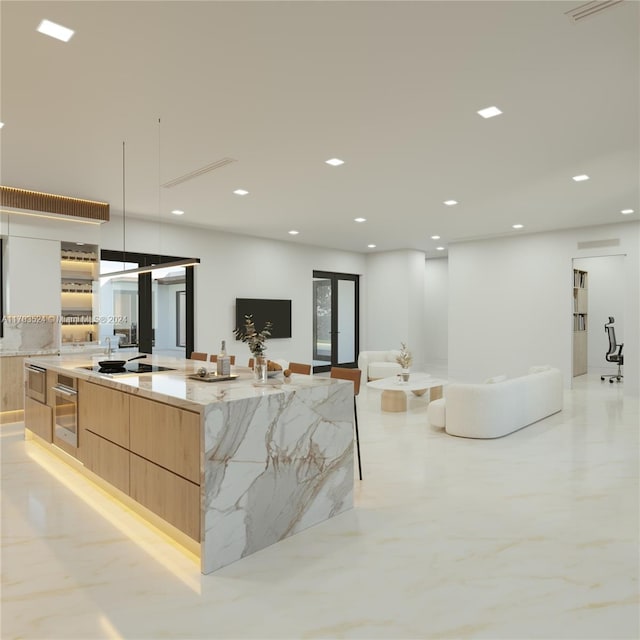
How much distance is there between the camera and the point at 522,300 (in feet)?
31.9

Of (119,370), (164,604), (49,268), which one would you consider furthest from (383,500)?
(49,268)

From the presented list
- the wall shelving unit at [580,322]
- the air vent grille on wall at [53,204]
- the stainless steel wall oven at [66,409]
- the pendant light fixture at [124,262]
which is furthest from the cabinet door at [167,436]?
the wall shelving unit at [580,322]

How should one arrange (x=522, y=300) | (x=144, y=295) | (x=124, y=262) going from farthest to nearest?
(x=522, y=300)
(x=144, y=295)
(x=124, y=262)

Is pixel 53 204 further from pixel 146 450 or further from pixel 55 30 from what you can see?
pixel 146 450

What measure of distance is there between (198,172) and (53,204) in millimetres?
2460

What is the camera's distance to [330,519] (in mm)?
3393

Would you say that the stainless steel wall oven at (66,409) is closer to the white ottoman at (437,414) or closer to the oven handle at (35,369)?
the oven handle at (35,369)

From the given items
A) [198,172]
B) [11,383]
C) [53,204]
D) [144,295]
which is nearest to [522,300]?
[198,172]

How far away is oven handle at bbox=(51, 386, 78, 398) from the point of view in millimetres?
4195

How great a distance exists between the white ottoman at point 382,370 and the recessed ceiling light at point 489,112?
633cm

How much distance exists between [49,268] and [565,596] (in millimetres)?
6693

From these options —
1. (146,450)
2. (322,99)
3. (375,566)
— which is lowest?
(375,566)

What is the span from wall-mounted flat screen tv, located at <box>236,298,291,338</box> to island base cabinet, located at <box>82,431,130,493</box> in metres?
5.51

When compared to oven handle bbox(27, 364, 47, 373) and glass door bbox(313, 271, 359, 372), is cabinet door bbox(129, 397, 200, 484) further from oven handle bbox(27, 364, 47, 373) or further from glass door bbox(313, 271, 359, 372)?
glass door bbox(313, 271, 359, 372)
